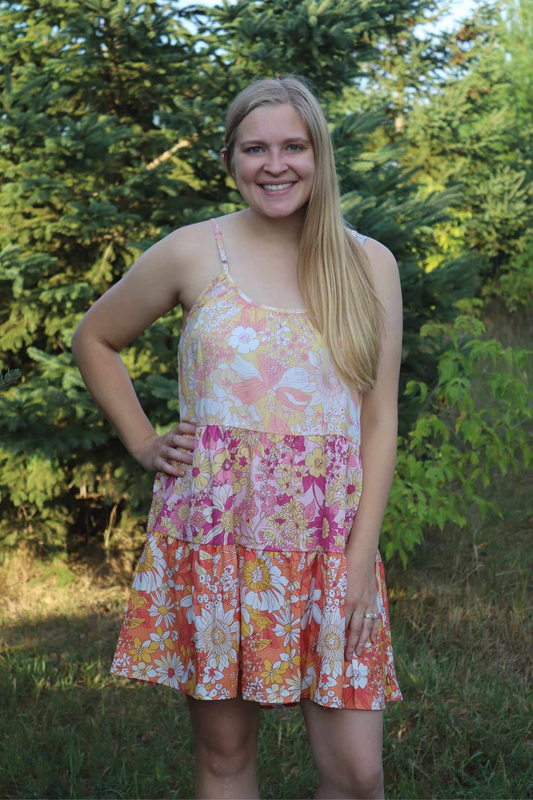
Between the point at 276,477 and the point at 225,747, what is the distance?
2.09 feet

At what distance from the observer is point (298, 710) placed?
3.08 m

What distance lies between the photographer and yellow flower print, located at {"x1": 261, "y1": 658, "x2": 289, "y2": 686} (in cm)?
173

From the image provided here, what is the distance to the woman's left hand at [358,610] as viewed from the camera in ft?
5.86

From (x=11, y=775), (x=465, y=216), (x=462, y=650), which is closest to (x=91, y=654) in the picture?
(x=11, y=775)

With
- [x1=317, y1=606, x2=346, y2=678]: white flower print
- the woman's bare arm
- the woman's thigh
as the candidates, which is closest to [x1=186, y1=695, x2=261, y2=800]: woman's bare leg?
the woman's thigh

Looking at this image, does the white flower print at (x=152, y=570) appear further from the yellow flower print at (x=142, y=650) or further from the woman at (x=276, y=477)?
the yellow flower print at (x=142, y=650)

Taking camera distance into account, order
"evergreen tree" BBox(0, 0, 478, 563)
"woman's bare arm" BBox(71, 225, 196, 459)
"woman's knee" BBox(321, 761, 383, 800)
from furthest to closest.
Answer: "evergreen tree" BBox(0, 0, 478, 563) < "woman's bare arm" BBox(71, 225, 196, 459) < "woman's knee" BBox(321, 761, 383, 800)

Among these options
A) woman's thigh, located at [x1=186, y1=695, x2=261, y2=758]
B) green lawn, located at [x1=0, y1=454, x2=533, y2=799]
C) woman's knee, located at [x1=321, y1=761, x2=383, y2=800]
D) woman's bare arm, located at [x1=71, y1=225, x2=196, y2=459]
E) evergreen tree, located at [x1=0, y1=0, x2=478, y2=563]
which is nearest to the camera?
woman's knee, located at [x1=321, y1=761, x2=383, y2=800]

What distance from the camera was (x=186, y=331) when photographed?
6.20ft

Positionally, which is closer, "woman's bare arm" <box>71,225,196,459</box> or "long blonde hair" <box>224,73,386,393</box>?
"long blonde hair" <box>224,73,386,393</box>

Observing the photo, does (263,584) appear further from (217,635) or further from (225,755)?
(225,755)

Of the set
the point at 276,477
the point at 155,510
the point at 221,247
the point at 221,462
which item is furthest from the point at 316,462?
the point at 221,247

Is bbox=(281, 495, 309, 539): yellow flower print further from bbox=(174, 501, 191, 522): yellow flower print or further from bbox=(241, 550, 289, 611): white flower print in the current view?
bbox=(174, 501, 191, 522): yellow flower print

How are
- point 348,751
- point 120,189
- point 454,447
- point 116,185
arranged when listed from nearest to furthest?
point 348,751 → point 454,447 → point 120,189 → point 116,185
